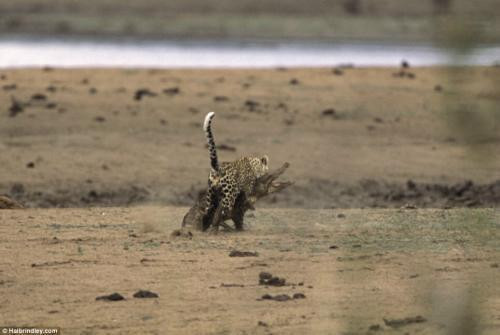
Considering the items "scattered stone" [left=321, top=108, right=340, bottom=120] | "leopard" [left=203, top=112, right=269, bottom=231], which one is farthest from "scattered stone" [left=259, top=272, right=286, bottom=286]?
"scattered stone" [left=321, top=108, right=340, bottom=120]

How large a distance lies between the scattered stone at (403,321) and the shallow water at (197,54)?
21790 millimetres

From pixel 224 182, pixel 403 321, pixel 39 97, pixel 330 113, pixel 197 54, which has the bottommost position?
pixel 403 321

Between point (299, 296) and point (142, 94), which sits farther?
point (142, 94)

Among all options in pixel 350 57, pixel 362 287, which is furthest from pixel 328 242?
pixel 350 57

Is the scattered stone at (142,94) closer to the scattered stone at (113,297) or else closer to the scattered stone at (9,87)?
the scattered stone at (9,87)

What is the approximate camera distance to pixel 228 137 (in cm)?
1852

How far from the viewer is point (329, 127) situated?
63.9 ft

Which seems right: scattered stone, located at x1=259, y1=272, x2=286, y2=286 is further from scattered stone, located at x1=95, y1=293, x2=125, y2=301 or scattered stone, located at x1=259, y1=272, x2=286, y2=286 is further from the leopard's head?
the leopard's head

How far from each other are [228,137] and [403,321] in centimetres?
1099

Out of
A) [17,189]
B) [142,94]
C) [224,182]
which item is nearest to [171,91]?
[142,94]

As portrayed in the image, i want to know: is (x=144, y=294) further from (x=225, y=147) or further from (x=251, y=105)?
(x=251, y=105)

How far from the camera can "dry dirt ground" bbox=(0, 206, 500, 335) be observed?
7.68 meters

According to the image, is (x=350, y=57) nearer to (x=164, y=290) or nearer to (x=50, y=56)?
(x=50, y=56)

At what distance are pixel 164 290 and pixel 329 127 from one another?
11.2 meters
